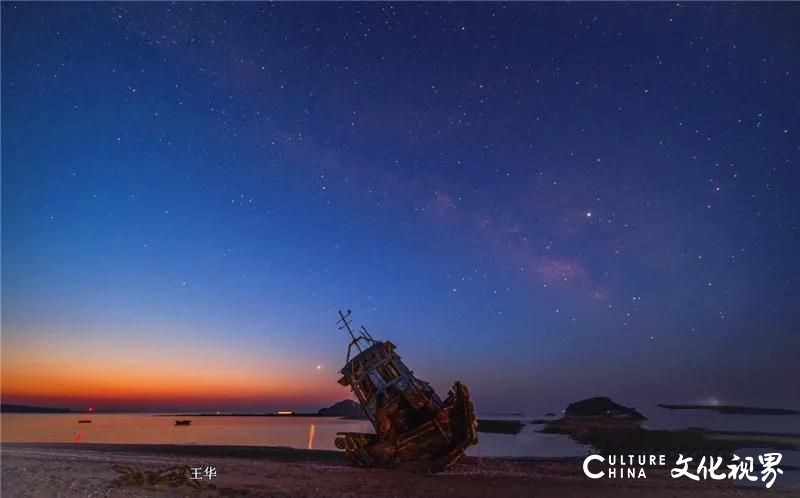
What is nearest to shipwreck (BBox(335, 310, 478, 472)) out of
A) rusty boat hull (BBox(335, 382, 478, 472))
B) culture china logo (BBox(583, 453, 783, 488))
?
rusty boat hull (BBox(335, 382, 478, 472))

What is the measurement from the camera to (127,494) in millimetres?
16500

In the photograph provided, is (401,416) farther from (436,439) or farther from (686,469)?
(686,469)

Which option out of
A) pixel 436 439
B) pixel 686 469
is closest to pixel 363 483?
pixel 436 439

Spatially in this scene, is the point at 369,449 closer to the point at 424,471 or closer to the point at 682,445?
the point at 424,471

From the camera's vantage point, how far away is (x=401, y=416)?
22.8m

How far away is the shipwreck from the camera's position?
846 inches

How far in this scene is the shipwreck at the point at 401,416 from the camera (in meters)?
21.5

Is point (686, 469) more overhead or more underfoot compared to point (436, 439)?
more underfoot

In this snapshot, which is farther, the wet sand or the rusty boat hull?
the rusty boat hull
